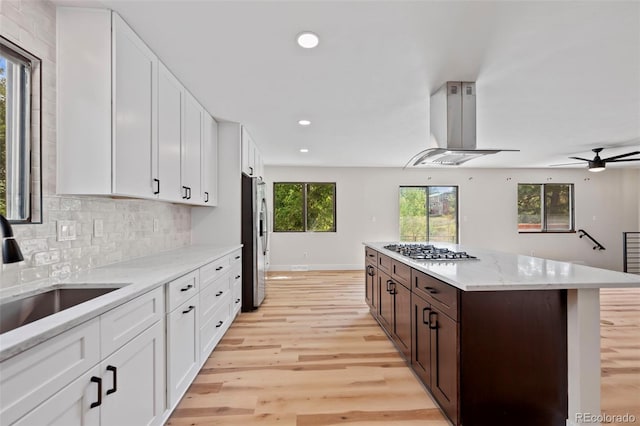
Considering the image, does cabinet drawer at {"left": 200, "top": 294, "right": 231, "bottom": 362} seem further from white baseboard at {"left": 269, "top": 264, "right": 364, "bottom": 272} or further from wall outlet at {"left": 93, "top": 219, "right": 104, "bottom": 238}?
white baseboard at {"left": 269, "top": 264, "right": 364, "bottom": 272}

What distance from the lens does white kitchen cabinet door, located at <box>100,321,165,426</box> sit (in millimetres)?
1162

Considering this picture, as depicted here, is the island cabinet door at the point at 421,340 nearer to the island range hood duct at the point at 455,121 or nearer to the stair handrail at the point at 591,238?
the island range hood duct at the point at 455,121

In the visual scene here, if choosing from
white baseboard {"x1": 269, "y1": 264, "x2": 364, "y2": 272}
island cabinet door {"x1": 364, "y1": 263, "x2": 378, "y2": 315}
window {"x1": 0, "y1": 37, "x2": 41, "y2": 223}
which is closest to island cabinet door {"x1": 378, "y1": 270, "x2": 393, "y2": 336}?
island cabinet door {"x1": 364, "y1": 263, "x2": 378, "y2": 315}

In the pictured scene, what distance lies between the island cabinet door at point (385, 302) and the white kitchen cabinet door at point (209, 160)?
2.07m

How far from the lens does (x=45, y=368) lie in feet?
2.89

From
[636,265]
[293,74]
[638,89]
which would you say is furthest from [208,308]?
[636,265]

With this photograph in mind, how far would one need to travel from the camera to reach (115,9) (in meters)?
1.65

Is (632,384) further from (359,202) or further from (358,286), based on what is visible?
(359,202)

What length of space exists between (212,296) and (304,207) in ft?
14.9

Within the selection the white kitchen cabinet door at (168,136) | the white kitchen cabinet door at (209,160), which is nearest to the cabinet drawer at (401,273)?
the white kitchen cabinet door at (168,136)

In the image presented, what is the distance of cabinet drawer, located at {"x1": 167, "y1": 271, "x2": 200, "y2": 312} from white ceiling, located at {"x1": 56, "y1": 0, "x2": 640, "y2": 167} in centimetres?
157

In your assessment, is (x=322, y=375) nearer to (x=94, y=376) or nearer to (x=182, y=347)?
(x=182, y=347)

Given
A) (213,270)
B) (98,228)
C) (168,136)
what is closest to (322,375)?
(213,270)

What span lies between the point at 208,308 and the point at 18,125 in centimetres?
163
